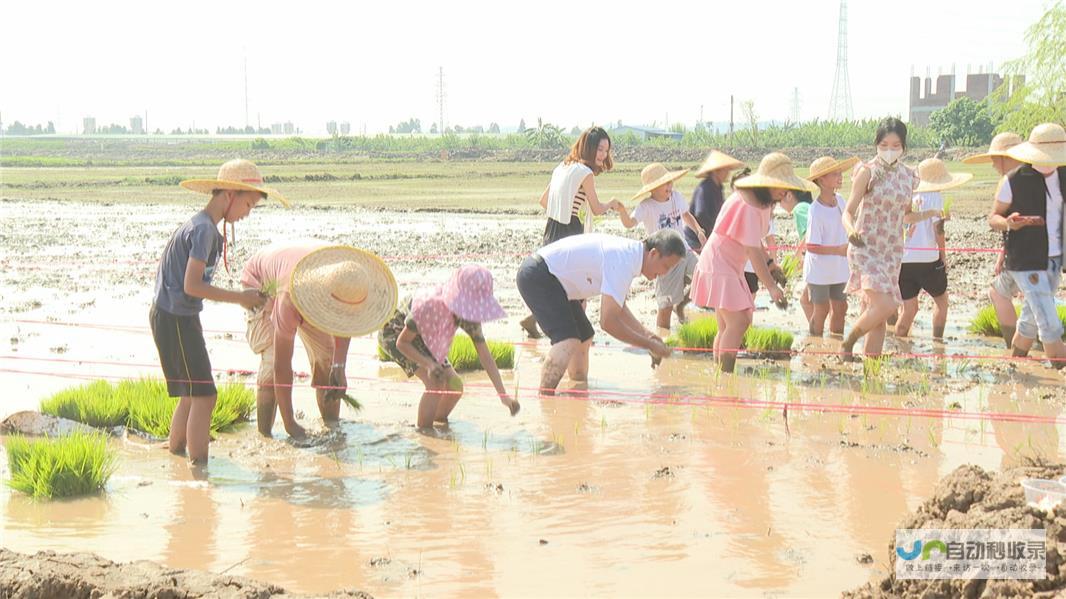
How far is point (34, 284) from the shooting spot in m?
12.6

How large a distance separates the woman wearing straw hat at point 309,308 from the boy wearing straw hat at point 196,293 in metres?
0.26

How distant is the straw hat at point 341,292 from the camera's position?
5.93 m

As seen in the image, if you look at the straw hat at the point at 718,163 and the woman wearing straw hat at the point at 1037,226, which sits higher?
the straw hat at the point at 718,163

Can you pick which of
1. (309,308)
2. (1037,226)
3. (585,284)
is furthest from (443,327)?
(1037,226)

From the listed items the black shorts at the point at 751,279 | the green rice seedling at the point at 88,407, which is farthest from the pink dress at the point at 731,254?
the green rice seedling at the point at 88,407

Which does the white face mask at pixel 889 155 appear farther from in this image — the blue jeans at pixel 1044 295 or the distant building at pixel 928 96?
the distant building at pixel 928 96

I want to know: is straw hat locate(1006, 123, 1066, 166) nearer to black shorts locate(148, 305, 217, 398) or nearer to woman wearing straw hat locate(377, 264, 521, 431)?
woman wearing straw hat locate(377, 264, 521, 431)

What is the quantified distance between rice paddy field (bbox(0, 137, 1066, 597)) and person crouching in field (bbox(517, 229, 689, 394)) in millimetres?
430

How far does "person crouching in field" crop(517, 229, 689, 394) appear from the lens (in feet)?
21.4

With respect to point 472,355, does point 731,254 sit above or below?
above

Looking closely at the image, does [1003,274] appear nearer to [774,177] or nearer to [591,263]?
[774,177]

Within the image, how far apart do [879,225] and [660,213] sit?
80.6 inches

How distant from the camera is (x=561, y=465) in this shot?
5.92 metres

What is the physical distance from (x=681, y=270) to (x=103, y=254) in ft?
30.1
